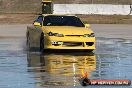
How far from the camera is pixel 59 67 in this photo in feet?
47.2

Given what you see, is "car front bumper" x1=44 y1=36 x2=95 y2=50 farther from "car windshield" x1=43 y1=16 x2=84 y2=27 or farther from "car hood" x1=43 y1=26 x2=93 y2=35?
"car windshield" x1=43 y1=16 x2=84 y2=27

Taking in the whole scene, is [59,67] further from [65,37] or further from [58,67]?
[65,37]

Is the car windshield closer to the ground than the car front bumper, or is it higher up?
higher up

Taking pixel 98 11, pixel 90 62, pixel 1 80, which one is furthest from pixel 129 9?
pixel 1 80

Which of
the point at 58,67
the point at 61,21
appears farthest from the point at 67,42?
the point at 58,67

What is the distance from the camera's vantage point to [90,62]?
51.8ft

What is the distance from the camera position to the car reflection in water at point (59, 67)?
1153 cm

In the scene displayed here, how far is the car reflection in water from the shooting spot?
11.5m

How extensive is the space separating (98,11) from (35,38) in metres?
44.0

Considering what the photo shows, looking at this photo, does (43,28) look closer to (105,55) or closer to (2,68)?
(105,55)

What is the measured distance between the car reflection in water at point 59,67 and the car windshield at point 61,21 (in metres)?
1.62

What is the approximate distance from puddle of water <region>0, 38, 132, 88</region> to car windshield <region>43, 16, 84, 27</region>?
1.35 meters

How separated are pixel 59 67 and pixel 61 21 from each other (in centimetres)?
588

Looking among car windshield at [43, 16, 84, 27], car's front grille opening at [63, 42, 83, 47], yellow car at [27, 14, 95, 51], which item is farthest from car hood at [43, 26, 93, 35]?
car windshield at [43, 16, 84, 27]
